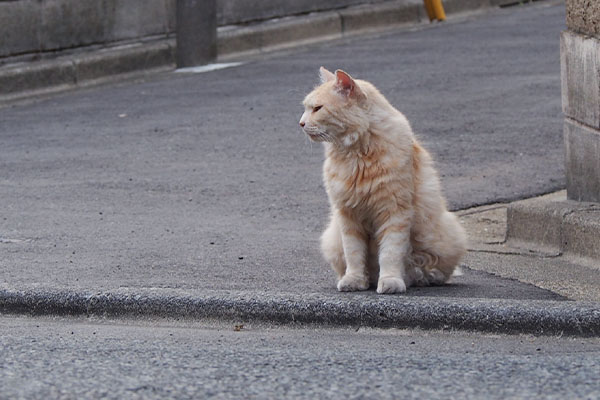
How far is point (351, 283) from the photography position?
533 centimetres

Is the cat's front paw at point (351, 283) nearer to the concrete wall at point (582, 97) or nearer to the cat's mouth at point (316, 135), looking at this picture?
the cat's mouth at point (316, 135)

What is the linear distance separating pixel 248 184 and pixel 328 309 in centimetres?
331

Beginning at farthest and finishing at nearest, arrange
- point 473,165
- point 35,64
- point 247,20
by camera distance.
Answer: point 247,20 → point 35,64 → point 473,165

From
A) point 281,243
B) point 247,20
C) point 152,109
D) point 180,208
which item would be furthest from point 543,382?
point 247,20

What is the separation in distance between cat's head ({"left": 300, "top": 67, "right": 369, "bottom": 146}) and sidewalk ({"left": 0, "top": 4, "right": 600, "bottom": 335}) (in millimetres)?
733

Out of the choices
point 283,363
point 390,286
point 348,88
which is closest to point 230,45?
point 348,88

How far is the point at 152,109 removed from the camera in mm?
11016

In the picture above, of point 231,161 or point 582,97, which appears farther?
point 231,161

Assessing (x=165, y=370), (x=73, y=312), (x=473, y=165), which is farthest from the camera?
(x=473, y=165)

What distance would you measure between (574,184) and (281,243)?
1.81 m

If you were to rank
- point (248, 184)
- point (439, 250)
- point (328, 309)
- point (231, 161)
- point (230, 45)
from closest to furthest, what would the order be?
point (328, 309) → point (439, 250) → point (248, 184) → point (231, 161) → point (230, 45)

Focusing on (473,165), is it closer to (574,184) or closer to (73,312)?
(574,184)

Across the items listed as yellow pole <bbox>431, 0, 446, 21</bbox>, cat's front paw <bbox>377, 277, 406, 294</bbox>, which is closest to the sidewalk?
cat's front paw <bbox>377, 277, 406, 294</bbox>

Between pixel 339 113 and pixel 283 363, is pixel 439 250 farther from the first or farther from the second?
pixel 283 363
